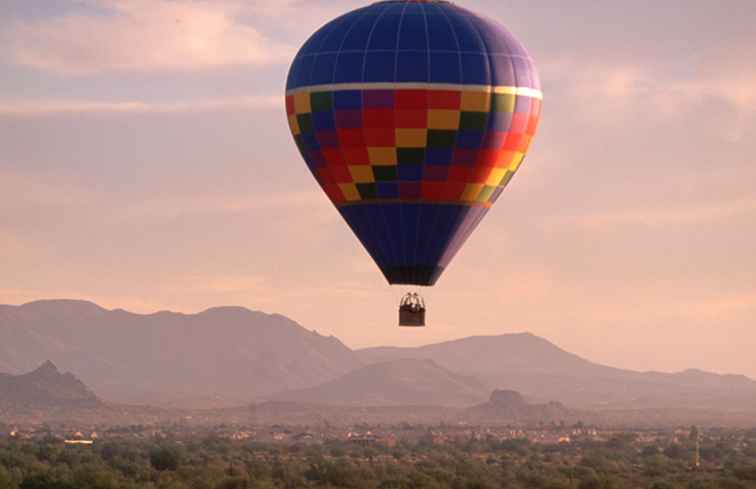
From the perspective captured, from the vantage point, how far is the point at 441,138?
6862 cm

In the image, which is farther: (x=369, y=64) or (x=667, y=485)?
(x=667, y=485)

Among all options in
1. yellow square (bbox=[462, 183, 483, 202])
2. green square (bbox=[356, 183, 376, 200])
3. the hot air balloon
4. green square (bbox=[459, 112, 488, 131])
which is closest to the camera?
the hot air balloon

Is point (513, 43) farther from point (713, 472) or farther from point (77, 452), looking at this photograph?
point (77, 452)

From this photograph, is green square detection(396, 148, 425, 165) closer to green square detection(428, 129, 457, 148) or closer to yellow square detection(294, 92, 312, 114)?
green square detection(428, 129, 457, 148)

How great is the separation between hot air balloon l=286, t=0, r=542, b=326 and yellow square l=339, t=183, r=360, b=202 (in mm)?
85

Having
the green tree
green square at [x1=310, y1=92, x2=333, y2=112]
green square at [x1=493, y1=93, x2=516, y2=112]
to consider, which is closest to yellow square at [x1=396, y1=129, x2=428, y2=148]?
green square at [x1=310, y1=92, x2=333, y2=112]

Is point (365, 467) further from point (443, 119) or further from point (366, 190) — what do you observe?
point (443, 119)

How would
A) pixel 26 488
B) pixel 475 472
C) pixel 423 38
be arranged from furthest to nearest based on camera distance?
1. pixel 475 472
2. pixel 26 488
3. pixel 423 38

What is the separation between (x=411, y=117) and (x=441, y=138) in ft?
4.89

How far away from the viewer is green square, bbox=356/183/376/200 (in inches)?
2736

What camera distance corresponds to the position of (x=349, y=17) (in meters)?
70.1

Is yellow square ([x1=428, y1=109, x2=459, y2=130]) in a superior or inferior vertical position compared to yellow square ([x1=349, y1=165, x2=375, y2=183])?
superior

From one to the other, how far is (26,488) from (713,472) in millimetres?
56533

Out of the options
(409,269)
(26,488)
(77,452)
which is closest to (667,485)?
(26,488)
